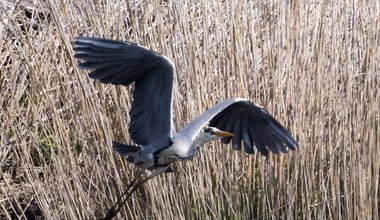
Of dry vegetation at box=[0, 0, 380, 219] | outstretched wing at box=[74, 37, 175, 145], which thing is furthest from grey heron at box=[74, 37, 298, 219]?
dry vegetation at box=[0, 0, 380, 219]

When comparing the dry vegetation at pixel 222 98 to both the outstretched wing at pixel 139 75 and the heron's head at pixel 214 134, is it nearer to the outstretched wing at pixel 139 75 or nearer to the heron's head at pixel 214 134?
the outstretched wing at pixel 139 75

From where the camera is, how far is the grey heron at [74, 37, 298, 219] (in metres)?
3.70

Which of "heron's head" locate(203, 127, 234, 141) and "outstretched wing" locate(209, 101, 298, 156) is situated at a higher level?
"heron's head" locate(203, 127, 234, 141)

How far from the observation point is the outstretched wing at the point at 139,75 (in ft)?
12.1

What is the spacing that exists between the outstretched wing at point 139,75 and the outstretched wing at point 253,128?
0.97 ft

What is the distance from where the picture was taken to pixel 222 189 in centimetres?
409

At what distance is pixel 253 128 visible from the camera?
4098 mm

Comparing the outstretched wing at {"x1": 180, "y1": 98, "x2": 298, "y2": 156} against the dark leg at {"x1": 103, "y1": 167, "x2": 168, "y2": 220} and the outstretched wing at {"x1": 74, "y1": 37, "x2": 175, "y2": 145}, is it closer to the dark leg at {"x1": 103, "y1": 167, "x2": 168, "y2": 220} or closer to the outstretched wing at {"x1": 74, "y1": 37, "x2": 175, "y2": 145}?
the outstretched wing at {"x1": 74, "y1": 37, "x2": 175, "y2": 145}

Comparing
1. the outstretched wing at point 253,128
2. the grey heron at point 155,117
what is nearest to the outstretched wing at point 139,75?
the grey heron at point 155,117

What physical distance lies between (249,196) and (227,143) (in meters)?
0.33

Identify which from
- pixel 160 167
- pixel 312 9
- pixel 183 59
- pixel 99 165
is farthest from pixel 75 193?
pixel 312 9

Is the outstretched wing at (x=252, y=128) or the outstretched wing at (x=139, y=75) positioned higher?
the outstretched wing at (x=139, y=75)

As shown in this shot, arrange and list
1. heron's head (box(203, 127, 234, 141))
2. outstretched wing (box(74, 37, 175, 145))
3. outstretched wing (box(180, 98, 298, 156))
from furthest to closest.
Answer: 1. outstretched wing (box(180, 98, 298, 156))
2. heron's head (box(203, 127, 234, 141))
3. outstretched wing (box(74, 37, 175, 145))

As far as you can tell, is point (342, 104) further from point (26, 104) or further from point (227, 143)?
point (26, 104)
